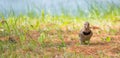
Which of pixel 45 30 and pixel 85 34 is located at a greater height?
pixel 85 34

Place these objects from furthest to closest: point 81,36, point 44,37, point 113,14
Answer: point 113,14
point 44,37
point 81,36

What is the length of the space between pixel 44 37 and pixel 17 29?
3.45ft

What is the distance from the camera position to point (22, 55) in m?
7.88

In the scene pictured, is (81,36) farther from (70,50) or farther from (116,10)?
(116,10)

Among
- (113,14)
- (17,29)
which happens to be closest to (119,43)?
(17,29)

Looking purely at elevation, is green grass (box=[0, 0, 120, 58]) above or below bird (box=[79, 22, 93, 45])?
below

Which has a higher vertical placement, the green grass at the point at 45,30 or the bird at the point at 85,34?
the bird at the point at 85,34

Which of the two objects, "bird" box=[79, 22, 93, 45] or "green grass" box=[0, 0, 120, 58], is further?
"bird" box=[79, 22, 93, 45]

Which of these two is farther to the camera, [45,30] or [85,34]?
[45,30]

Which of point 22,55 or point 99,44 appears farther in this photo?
point 99,44

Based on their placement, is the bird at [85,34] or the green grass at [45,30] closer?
the green grass at [45,30]

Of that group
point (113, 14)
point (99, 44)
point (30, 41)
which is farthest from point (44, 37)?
point (113, 14)

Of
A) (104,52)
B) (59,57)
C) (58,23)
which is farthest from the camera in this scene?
(58,23)

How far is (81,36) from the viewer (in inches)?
349
